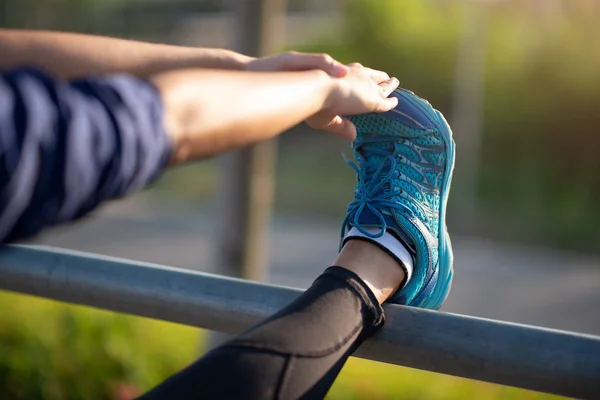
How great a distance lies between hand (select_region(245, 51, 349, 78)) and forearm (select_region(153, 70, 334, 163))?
16cm

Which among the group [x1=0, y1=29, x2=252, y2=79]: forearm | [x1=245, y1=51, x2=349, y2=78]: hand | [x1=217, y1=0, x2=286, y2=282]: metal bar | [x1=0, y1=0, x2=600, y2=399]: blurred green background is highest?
[x1=245, y1=51, x2=349, y2=78]: hand

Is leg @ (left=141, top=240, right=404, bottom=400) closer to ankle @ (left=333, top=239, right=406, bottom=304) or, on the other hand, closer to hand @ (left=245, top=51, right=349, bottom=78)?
ankle @ (left=333, top=239, right=406, bottom=304)

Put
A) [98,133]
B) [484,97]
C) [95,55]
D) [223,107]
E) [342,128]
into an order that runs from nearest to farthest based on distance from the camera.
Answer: [98,133], [223,107], [95,55], [342,128], [484,97]

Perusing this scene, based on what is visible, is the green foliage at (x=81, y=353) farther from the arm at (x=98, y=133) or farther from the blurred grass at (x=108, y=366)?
the arm at (x=98, y=133)

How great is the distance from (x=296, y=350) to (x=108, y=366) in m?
1.89

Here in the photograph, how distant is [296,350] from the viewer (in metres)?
1.50

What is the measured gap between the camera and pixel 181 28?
46.4 feet

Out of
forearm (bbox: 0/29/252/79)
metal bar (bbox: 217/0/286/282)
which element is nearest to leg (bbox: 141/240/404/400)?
forearm (bbox: 0/29/252/79)

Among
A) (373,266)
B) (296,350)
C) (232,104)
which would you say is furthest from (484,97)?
(232,104)

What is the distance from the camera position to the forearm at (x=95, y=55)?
5.29 ft

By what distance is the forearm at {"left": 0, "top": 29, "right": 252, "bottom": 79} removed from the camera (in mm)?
1613

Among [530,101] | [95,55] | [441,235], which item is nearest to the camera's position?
[95,55]

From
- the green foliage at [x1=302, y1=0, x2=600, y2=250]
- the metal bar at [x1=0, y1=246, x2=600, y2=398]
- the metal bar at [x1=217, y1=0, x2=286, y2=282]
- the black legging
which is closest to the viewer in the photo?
the metal bar at [x1=0, y1=246, x2=600, y2=398]

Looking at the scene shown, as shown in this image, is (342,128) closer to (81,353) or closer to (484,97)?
(81,353)
